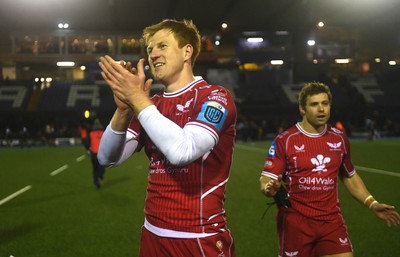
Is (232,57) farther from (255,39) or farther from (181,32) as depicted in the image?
(181,32)

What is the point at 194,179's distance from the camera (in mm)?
2598

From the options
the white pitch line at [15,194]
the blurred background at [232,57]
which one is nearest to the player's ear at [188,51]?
the white pitch line at [15,194]

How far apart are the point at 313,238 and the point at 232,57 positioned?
163ft

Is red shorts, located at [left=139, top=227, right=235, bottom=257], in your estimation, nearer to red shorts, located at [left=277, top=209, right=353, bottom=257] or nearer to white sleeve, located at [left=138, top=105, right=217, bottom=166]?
white sleeve, located at [left=138, top=105, right=217, bottom=166]

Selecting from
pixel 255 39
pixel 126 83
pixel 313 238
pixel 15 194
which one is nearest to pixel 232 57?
pixel 255 39

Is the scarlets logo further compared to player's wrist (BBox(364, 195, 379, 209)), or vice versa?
player's wrist (BBox(364, 195, 379, 209))

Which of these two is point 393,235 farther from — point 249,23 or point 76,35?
point 76,35

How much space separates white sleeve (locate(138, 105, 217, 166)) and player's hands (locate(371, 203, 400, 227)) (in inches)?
97.1

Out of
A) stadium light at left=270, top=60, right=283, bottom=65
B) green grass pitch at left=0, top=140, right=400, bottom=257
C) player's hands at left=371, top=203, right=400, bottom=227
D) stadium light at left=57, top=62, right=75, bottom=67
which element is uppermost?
stadium light at left=270, top=60, right=283, bottom=65

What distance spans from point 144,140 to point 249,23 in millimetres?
43465

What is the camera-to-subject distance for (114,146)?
9.02 feet

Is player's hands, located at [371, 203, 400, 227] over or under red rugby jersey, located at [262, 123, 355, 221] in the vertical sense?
under

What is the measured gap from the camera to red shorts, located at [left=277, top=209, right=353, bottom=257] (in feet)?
13.7

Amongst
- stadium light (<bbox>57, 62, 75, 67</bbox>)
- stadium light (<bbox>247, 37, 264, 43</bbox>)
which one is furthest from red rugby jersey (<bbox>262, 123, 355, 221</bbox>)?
stadium light (<bbox>57, 62, 75, 67</bbox>)
